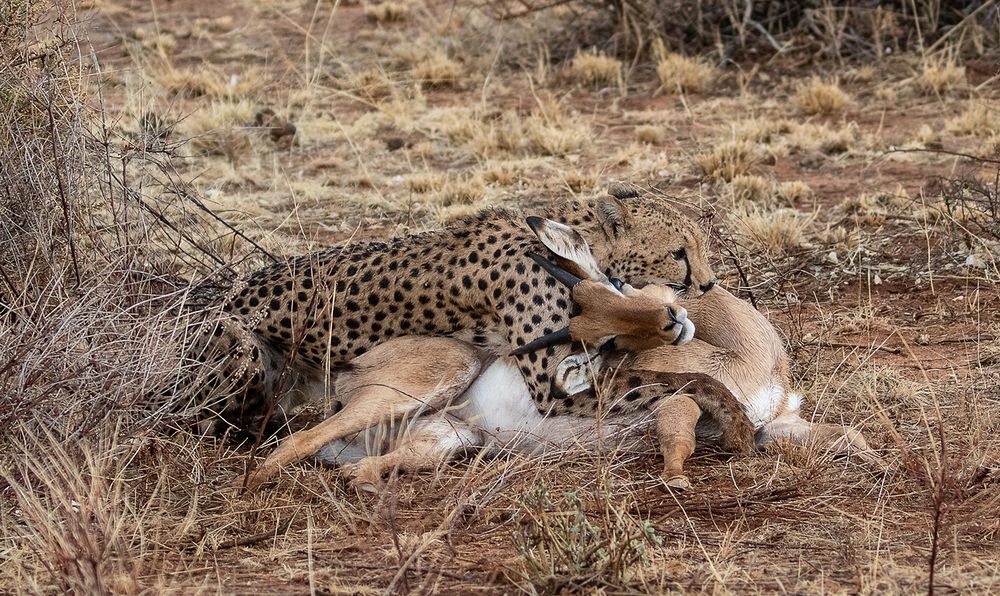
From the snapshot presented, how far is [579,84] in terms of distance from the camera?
35.0 ft

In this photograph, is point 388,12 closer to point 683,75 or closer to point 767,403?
point 683,75

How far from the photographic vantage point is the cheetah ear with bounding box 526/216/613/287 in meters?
4.55

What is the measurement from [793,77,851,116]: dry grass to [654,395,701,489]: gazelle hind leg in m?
5.55

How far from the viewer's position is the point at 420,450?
451 centimetres

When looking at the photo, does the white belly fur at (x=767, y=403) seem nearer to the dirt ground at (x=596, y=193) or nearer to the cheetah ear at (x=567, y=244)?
the dirt ground at (x=596, y=193)

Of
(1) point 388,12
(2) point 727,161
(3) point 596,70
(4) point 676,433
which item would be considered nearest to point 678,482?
(4) point 676,433

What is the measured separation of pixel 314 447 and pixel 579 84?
682cm

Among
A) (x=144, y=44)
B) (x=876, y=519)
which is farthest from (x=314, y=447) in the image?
(x=144, y=44)

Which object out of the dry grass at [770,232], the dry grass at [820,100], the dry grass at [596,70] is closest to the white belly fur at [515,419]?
the dry grass at [770,232]

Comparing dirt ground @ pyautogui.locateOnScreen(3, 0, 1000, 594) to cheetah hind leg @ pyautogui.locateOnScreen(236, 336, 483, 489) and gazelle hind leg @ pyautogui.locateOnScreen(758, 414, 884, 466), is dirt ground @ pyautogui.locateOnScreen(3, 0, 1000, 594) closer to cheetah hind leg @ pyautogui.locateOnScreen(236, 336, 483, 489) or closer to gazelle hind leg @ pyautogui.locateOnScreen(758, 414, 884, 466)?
gazelle hind leg @ pyautogui.locateOnScreen(758, 414, 884, 466)

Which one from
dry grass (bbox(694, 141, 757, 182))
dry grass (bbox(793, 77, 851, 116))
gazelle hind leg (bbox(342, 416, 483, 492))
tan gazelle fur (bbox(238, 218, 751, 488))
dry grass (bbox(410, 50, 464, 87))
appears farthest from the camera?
dry grass (bbox(410, 50, 464, 87))

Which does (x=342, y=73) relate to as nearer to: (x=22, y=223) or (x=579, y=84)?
(x=579, y=84)

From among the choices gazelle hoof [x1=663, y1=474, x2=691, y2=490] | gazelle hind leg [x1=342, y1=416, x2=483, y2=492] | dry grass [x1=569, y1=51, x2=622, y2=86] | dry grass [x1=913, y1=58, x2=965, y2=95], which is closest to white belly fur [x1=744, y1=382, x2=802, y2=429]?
gazelle hoof [x1=663, y1=474, x2=691, y2=490]

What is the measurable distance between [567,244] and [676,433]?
2.57 ft
